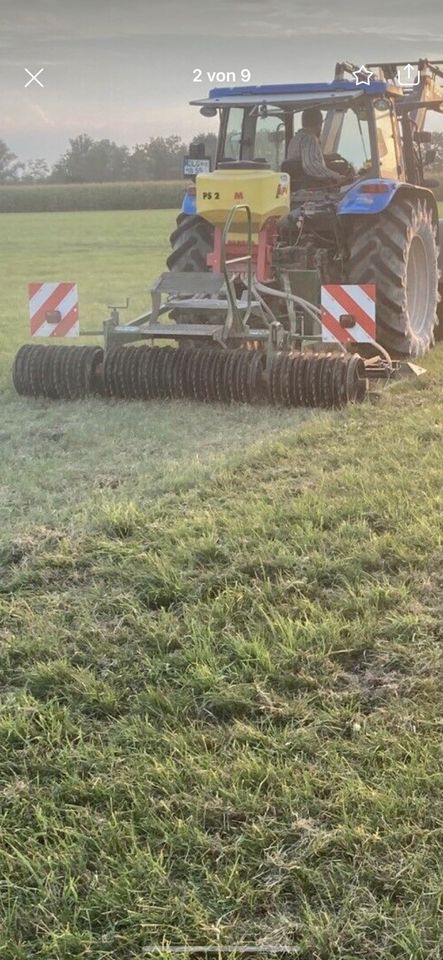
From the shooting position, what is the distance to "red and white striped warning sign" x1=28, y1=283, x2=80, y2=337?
262 inches

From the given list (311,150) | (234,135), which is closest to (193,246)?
(234,135)

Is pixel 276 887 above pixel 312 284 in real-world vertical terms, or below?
below

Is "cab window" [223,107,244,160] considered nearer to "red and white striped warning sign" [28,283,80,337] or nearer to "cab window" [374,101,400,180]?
"cab window" [374,101,400,180]

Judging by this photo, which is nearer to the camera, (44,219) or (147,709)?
(147,709)

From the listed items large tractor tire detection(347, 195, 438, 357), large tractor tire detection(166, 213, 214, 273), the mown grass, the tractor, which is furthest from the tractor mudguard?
the mown grass

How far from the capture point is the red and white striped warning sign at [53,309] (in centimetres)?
665

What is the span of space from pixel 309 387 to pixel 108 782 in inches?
146

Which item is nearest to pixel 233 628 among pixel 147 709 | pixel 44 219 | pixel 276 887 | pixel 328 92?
pixel 147 709

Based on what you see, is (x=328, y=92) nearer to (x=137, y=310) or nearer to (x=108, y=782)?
(x=137, y=310)

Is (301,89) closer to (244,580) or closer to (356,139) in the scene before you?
(356,139)

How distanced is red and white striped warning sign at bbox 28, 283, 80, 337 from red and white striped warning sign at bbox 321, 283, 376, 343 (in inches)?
68.5

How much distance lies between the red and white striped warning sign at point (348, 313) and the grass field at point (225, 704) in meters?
1.67

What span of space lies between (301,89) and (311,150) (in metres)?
0.42

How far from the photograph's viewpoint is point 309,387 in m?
5.59
